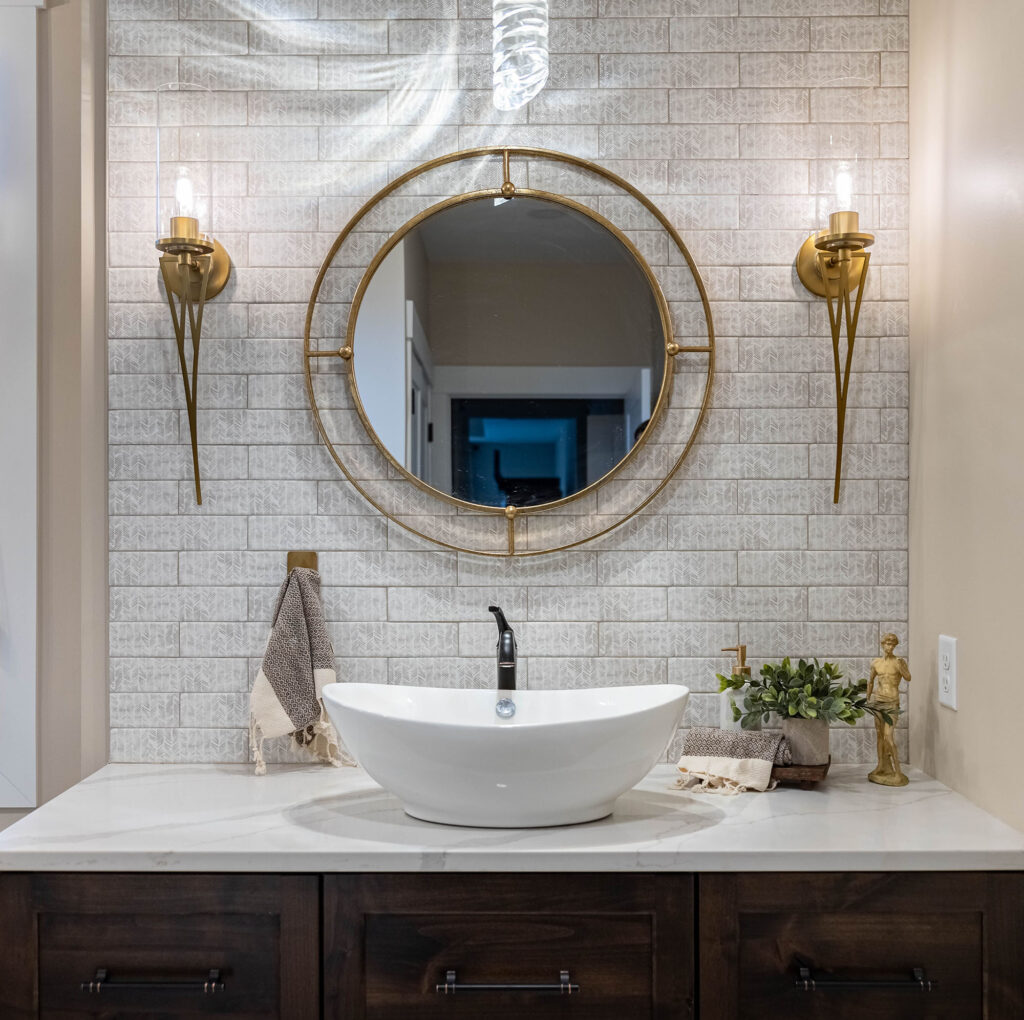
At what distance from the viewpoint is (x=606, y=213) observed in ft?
5.88

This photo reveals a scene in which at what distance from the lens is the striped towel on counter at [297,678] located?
169cm

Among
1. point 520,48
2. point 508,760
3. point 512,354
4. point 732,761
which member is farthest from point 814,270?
point 508,760

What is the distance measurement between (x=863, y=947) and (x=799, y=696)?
1.28 ft

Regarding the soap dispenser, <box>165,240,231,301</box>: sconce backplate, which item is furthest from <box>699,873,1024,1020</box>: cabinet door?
<box>165,240,231,301</box>: sconce backplate

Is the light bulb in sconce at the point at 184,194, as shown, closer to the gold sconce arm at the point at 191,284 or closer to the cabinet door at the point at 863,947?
the gold sconce arm at the point at 191,284

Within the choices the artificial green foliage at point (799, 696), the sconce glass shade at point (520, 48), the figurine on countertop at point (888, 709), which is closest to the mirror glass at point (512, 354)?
the sconce glass shade at point (520, 48)

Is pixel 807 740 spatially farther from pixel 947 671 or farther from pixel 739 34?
pixel 739 34

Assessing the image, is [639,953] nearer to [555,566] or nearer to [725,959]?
[725,959]

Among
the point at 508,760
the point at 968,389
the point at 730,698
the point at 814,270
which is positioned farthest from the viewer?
the point at 814,270

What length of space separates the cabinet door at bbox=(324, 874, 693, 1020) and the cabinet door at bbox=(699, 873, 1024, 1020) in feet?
0.18

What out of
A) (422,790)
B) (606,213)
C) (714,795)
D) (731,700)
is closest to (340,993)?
(422,790)

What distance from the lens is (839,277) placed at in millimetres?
1731

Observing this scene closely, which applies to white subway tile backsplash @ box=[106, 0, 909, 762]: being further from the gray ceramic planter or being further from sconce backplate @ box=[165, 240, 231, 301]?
the gray ceramic planter

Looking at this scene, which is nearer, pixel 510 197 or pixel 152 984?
pixel 152 984
